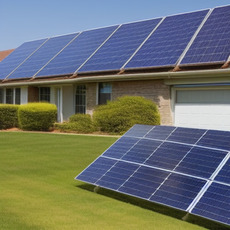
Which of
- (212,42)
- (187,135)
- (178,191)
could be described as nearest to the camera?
(178,191)

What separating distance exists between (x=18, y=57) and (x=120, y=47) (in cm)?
1176

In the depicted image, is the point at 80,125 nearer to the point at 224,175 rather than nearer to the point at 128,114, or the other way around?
the point at 128,114

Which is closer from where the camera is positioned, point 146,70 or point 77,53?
point 146,70

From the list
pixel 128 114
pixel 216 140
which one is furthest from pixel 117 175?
pixel 128 114

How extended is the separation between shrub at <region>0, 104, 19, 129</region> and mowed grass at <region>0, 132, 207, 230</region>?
38.3 ft

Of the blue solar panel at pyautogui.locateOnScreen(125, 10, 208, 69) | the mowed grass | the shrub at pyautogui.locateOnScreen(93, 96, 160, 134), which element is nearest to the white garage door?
the shrub at pyautogui.locateOnScreen(93, 96, 160, 134)

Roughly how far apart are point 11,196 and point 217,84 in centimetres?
1218

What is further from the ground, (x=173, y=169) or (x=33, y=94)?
(x=33, y=94)

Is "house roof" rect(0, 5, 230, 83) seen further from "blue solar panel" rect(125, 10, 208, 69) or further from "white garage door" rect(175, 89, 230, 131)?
"white garage door" rect(175, 89, 230, 131)

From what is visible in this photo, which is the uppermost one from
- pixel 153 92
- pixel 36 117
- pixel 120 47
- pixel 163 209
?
pixel 120 47

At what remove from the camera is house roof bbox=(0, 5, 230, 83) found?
18.8m

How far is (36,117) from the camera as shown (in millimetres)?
22531

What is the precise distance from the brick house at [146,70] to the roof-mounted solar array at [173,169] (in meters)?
9.30

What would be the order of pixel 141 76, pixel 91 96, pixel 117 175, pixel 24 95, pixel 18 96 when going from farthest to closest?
1. pixel 18 96
2. pixel 24 95
3. pixel 91 96
4. pixel 141 76
5. pixel 117 175
